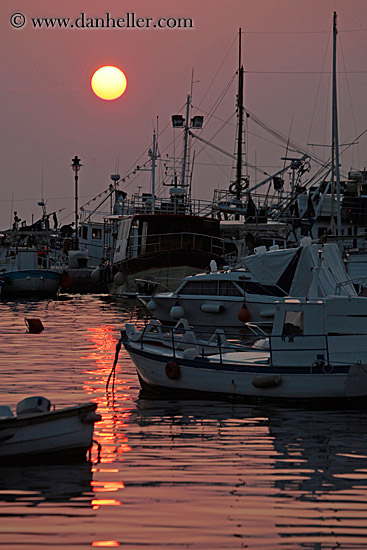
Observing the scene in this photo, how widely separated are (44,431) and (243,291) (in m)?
25.9

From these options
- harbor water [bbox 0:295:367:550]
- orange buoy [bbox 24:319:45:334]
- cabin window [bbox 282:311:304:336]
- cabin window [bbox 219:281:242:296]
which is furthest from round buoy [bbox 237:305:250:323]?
cabin window [bbox 282:311:304:336]

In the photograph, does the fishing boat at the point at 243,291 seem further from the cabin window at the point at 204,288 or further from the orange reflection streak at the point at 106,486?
the orange reflection streak at the point at 106,486

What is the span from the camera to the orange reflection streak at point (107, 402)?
56.9ft

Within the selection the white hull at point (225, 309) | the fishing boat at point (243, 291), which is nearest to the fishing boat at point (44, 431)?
the fishing boat at point (243, 291)

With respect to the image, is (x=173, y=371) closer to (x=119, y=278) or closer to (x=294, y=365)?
(x=294, y=365)

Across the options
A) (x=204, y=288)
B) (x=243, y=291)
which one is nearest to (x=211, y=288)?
(x=204, y=288)

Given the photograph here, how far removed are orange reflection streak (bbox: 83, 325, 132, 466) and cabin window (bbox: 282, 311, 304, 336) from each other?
4.38 metres

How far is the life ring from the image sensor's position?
23.3 meters

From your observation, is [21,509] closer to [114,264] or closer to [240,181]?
[114,264]

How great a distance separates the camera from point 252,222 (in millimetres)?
75625

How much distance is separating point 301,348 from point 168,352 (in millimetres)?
4150

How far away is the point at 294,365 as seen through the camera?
73.9ft

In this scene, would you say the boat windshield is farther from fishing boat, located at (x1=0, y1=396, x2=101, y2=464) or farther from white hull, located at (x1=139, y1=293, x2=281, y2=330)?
fishing boat, located at (x1=0, y1=396, x2=101, y2=464)

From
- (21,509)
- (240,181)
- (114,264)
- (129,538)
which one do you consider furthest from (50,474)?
(240,181)
